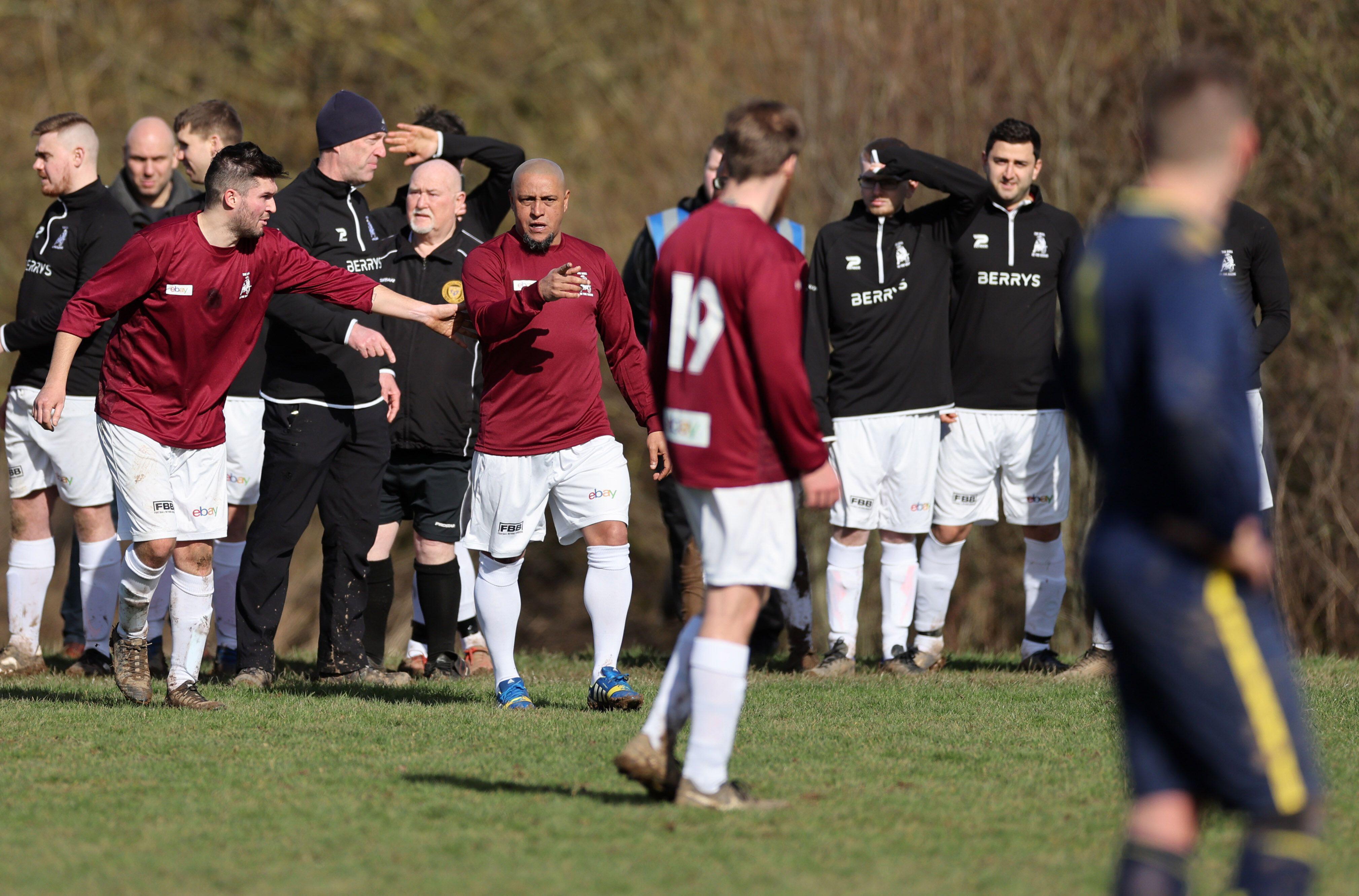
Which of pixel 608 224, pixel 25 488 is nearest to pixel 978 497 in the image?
pixel 25 488

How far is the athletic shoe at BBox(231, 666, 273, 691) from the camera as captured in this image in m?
7.84

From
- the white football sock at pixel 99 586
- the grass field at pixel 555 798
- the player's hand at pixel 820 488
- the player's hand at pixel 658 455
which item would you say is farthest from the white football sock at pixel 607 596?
the white football sock at pixel 99 586

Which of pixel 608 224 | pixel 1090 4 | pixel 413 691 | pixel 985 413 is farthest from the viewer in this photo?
pixel 608 224

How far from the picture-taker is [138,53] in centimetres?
1850

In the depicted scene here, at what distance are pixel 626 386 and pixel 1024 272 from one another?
2391 millimetres

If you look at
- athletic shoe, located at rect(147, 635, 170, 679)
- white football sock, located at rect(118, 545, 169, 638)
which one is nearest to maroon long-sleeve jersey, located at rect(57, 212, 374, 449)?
white football sock, located at rect(118, 545, 169, 638)

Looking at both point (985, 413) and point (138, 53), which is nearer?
point (985, 413)

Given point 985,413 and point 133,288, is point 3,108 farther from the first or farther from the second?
point 985,413

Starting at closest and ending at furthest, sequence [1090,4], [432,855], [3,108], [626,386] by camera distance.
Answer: [432,855]
[626,386]
[1090,4]
[3,108]

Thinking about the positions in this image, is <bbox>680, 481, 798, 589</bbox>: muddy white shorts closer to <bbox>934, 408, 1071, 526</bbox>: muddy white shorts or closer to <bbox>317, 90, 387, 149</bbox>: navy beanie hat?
<bbox>934, 408, 1071, 526</bbox>: muddy white shorts

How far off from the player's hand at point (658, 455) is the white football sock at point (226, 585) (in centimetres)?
263

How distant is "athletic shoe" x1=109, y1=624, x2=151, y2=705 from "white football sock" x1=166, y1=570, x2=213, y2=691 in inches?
4.6

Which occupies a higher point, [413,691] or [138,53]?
[138,53]

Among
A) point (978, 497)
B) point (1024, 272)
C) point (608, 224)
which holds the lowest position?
point (978, 497)
